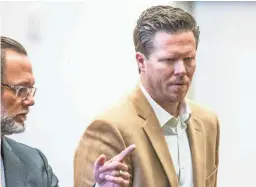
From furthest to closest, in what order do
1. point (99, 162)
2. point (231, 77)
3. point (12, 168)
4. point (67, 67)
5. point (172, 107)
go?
point (231, 77) < point (67, 67) < point (172, 107) < point (12, 168) < point (99, 162)

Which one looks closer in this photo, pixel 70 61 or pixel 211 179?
pixel 211 179

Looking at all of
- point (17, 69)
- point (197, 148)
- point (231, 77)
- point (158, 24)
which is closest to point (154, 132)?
point (197, 148)

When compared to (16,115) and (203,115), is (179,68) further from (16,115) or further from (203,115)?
(16,115)

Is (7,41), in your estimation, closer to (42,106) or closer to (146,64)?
(146,64)

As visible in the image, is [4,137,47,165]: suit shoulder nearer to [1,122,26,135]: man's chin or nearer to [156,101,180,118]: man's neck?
[1,122,26,135]: man's chin

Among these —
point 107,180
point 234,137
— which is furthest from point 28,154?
point 234,137

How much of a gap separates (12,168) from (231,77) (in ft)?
3.44

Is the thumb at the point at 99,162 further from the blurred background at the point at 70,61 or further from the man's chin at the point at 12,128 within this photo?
the blurred background at the point at 70,61

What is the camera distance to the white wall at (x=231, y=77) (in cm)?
199

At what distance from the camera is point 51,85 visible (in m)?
1.79

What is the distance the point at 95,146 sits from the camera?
1.25 metres

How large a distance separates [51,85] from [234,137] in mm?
737

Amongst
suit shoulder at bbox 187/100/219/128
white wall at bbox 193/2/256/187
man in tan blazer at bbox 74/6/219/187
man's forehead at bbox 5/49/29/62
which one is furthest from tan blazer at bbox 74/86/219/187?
white wall at bbox 193/2/256/187

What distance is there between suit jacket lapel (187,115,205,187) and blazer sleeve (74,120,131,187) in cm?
20
